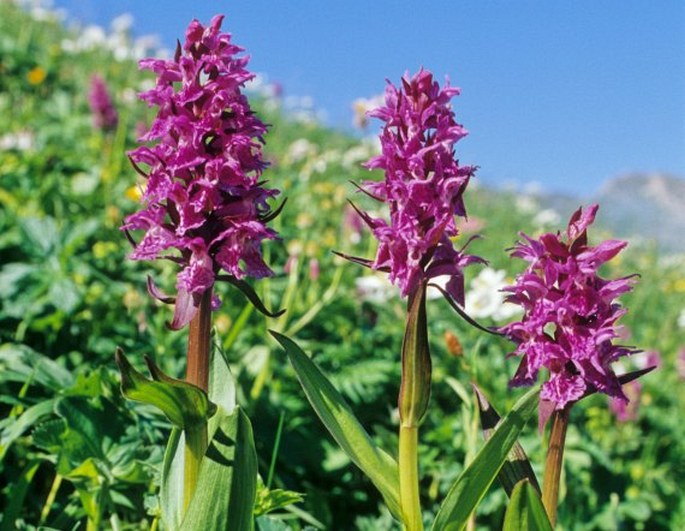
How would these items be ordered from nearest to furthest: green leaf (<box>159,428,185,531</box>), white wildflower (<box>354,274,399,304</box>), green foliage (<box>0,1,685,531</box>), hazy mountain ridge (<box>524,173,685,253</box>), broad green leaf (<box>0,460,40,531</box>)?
green leaf (<box>159,428,185,531</box>), broad green leaf (<box>0,460,40,531</box>), green foliage (<box>0,1,685,531</box>), white wildflower (<box>354,274,399,304</box>), hazy mountain ridge (<box>524,173,685,253</box>)

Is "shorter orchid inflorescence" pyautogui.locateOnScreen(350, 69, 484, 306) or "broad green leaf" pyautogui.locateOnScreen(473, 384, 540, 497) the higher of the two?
"shorter orchid inflorescence" pyautogui.locateOnScreen(350, 69, 484, 306)

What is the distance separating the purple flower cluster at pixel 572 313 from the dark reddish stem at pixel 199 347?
1.77 feet

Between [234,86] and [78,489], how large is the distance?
103cm

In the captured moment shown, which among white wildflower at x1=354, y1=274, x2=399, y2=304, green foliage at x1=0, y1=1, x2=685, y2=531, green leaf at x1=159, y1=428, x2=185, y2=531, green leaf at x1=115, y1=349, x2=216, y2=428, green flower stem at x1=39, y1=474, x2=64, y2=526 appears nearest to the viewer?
green leaf at x1=115, y1=349, x2=216, y2=428

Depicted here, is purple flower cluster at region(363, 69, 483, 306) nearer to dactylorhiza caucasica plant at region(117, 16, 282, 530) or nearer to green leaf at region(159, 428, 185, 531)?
dactylorhiza caucasica plant at region(117, 16, 282, 530)

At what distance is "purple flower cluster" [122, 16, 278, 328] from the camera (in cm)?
137

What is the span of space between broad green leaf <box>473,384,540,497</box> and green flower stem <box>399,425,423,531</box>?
0.43 ft

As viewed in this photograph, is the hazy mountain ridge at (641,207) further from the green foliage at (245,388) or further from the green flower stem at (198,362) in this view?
the green flower stem at (198,362)

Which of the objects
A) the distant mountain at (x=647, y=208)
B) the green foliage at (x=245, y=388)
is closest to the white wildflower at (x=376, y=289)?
the green foliage at (x=245, y=388)

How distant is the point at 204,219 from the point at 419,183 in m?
0.38

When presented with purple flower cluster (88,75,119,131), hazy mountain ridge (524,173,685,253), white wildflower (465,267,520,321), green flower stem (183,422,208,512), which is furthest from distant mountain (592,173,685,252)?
green flower stem (183,422,208,512)

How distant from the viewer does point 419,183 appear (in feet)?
4.37

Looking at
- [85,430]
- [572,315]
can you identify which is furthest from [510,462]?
[85,430]

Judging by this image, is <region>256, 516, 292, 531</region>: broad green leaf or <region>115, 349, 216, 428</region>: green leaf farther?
<region>256, 516, 292, 531</region>: broad green leaf
